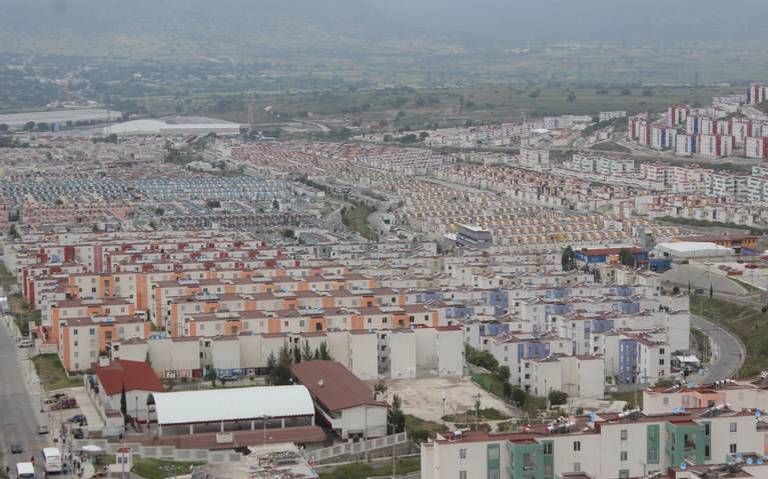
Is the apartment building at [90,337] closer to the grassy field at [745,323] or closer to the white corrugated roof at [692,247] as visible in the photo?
the grassy field at [745,323]

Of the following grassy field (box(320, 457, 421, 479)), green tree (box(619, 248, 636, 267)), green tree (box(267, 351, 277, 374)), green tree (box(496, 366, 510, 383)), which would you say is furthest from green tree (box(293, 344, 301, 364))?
green tree (box(619, 248, 636, 267))

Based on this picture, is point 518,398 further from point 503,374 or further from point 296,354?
point 296,354

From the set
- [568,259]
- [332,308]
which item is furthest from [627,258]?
[332,308]

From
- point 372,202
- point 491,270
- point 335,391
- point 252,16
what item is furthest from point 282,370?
point 252,16

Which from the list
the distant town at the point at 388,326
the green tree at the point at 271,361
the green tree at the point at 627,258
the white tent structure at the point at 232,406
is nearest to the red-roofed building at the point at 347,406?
the distant town at the point at 388,326

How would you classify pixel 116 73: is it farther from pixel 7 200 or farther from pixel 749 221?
pixel 749 221
